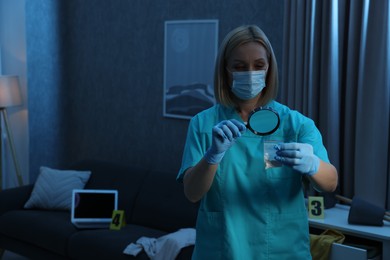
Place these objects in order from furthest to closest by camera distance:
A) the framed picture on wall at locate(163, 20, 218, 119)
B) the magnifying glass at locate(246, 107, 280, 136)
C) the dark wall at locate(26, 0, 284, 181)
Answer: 1. the dark wall at locate(26, 0, 284, 181)
2. the framed picture on wall at locate(163, 20, 218, 119)
3. the magnifying glass at locate(246, 107, 280, 136)

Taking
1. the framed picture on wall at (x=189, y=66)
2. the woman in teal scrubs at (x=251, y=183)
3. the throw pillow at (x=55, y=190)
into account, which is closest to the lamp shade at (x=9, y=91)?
the throw pillow at (x=55, y=190)

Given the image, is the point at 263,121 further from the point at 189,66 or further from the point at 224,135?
the point at 189,66

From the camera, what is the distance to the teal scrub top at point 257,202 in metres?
1.46

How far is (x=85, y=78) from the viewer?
15.3ft

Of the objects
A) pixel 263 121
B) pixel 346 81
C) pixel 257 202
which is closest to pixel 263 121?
pixel 263 121

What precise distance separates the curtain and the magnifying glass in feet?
5.04

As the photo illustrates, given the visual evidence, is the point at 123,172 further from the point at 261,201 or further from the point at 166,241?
the point at 261,201

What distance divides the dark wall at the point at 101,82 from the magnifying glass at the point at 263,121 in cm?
241

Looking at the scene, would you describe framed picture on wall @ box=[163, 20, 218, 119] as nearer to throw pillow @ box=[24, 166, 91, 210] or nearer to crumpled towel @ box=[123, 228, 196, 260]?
throw pillow @ box=[24, 166, 91, 210]

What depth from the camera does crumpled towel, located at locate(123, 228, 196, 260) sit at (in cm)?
294

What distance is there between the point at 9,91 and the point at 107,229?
4.96 ft

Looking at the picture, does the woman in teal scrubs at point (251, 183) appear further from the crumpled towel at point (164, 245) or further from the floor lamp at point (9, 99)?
the floor lamp at point (9, 99)

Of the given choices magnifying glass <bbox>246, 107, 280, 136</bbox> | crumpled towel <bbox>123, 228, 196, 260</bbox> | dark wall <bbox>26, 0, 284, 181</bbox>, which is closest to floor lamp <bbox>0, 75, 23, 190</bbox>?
dark wall <bbox>26, 0, 284, 181</bbox>

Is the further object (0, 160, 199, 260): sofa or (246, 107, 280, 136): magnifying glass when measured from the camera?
(0, 160, 199, 260): sofa
